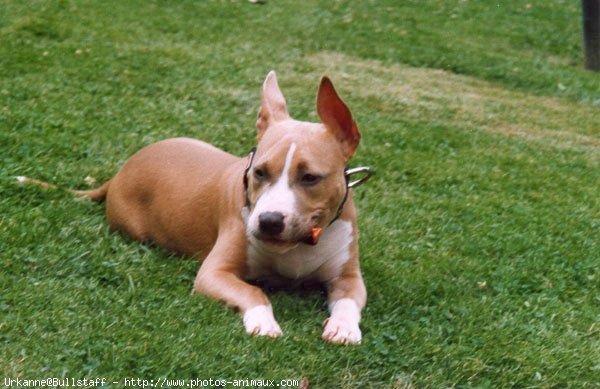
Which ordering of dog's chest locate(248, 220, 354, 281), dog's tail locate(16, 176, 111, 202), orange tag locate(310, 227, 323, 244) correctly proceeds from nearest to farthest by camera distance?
orange tag locate(310, 227, 323, 244) → dog's chest locate(248, 220, 354, 281) → dog's tail locate(16, 176, 111, 202)

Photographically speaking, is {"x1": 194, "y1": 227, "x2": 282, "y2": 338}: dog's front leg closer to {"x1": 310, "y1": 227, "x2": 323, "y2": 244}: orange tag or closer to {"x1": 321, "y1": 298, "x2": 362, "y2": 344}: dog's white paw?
{"x1": 321, "y1": 298, "x2": 362, "y2": 344}: dog's white paw

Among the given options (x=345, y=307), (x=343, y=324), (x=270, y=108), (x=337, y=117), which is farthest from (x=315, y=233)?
(x=270, y=108)

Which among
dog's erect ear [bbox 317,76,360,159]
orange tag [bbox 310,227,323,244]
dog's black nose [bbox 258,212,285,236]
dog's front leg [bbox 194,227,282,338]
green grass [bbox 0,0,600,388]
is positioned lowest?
green grass [bbox 0,0,600,388]

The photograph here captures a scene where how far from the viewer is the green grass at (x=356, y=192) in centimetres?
458

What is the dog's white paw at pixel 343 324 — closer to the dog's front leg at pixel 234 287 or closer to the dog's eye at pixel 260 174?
the dog's front leg at pixel 234 287

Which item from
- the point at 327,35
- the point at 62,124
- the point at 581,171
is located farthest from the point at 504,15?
the point at 62,124

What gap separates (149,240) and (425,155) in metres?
3.33

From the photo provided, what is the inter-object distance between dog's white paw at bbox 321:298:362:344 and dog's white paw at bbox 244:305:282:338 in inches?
10.5

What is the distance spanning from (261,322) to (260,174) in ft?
2.56

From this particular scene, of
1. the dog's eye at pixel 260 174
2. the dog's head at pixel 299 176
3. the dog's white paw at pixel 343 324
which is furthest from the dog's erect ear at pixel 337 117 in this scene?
the dog's white paw at pixel 343 324

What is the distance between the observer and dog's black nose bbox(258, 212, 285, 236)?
4.69 metres

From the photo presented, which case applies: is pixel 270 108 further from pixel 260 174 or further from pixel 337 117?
pixel 260 174

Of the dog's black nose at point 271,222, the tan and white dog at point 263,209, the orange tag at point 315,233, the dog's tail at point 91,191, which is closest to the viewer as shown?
the dog's black nose at point 271,222

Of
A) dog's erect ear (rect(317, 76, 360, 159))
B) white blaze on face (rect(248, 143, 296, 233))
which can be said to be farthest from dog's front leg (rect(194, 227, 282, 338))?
dog's erect ear (rect(317, 76, 360, 159))
